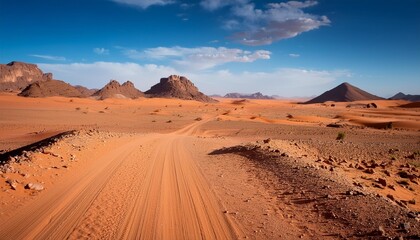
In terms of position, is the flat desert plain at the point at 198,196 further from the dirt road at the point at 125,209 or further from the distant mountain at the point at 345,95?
the distant mountain at the point at 345,95

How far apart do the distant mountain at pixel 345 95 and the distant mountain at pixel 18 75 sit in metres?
132

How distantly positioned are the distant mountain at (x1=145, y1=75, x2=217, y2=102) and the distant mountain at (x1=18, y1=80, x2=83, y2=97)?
35024 mm

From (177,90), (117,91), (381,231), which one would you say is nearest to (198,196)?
(381,231)

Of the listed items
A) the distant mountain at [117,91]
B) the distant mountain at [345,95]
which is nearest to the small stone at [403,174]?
the distant mountain at [117,91]

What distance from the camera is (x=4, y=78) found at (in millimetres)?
157125

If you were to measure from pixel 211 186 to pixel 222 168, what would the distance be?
2.89m

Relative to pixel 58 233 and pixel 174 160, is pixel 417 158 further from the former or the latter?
pixel 58 233

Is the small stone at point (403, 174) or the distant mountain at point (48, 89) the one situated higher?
the distant mountain at point (48, 89)

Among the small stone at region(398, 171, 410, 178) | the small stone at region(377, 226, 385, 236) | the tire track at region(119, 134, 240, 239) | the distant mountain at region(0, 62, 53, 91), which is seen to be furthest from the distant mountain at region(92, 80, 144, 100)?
the small stone at region(377, 226, 385, 236)

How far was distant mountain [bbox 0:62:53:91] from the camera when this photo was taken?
509 ft

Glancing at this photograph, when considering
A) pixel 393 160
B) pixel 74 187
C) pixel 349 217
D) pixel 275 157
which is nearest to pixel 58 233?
pixel 74 187

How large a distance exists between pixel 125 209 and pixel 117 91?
107614mm

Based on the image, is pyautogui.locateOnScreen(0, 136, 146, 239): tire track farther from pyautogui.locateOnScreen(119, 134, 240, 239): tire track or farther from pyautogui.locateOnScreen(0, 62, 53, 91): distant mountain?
pyautogui.locateOnScreen(0, 62, 53, 91): distant mountain

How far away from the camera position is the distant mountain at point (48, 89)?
3287 inches
